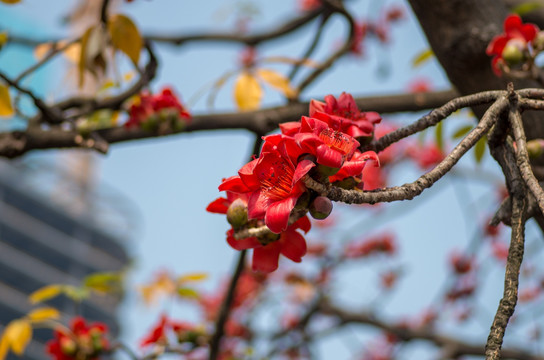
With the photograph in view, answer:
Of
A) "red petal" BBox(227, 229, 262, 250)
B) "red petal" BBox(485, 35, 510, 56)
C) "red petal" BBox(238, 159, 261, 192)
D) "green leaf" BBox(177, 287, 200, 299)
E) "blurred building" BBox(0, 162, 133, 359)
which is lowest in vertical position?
"red petal" BBox(227, 229, 262, 250)

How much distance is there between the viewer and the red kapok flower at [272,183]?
0.70 metres

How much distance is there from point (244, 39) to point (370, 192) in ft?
6.15

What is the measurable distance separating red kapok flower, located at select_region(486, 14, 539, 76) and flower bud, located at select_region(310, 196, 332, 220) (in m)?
0.67

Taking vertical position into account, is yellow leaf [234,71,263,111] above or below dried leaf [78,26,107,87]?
above

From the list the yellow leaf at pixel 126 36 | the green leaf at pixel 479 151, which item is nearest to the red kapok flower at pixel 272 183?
the yellow leaf at pixel 126 36

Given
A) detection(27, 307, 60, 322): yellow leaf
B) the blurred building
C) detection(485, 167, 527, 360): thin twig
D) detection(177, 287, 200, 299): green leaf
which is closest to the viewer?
detection(485, 167, 527, 360): thin twig

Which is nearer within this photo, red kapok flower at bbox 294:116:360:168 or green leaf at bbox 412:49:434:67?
red kapok flower at bbox 294:116:360:168

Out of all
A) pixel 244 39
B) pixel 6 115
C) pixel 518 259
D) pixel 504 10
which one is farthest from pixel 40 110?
pixel 518 259

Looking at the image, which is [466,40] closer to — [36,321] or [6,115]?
[6,115]

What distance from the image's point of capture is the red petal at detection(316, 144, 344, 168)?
679mm

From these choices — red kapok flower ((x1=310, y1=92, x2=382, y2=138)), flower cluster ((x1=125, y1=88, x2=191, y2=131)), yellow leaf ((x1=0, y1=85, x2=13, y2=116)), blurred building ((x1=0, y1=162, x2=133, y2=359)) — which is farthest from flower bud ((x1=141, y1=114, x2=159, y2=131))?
blurred building ((x1=0, y1=162, x2=133, y2=359))

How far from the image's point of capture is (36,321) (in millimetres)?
1914

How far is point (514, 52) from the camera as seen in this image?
1152 mm

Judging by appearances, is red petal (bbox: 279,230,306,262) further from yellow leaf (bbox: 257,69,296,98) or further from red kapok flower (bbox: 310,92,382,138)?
yellow leaf (bbox: 257,69,296,98)
